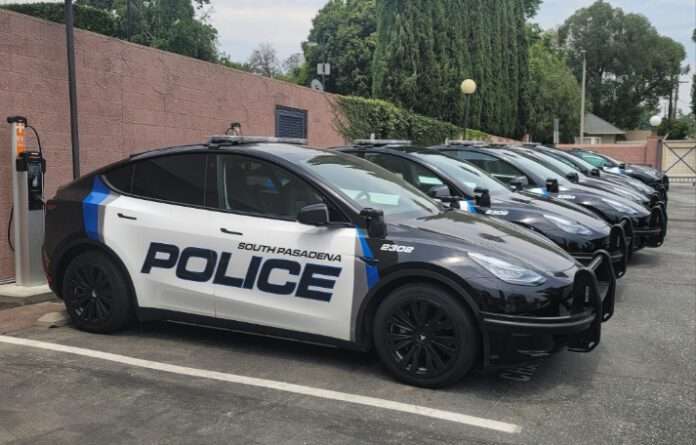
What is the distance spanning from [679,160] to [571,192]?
27.8 m

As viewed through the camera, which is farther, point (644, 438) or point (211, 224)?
point (211, 224)

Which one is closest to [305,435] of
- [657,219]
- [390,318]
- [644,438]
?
[390,318]

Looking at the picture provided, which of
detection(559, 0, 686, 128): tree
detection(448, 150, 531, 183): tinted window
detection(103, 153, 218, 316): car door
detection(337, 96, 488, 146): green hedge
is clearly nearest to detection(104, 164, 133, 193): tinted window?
detection(103, 153, 218, 316): car door

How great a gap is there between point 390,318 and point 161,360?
1653mm

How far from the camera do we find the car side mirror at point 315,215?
14.0ft

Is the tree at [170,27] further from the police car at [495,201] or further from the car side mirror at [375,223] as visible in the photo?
the car side mirror at [375,223]

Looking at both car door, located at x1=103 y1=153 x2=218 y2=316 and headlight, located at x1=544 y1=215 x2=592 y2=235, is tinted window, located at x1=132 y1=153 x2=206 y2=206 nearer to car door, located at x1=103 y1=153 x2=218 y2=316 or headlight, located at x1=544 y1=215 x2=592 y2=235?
car door, located at x1=103 y1=153 x2=218 y2=316

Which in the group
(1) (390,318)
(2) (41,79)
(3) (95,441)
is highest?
(2) (41,79)

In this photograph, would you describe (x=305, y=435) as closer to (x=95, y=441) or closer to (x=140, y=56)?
(x=95, y=441)

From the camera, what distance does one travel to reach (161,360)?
4.64 meters

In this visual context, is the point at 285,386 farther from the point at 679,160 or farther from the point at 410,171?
the point at 679,160

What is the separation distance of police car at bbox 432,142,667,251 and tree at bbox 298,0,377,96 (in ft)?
119

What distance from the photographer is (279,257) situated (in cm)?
449

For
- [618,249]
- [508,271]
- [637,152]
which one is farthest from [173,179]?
[637,152]
